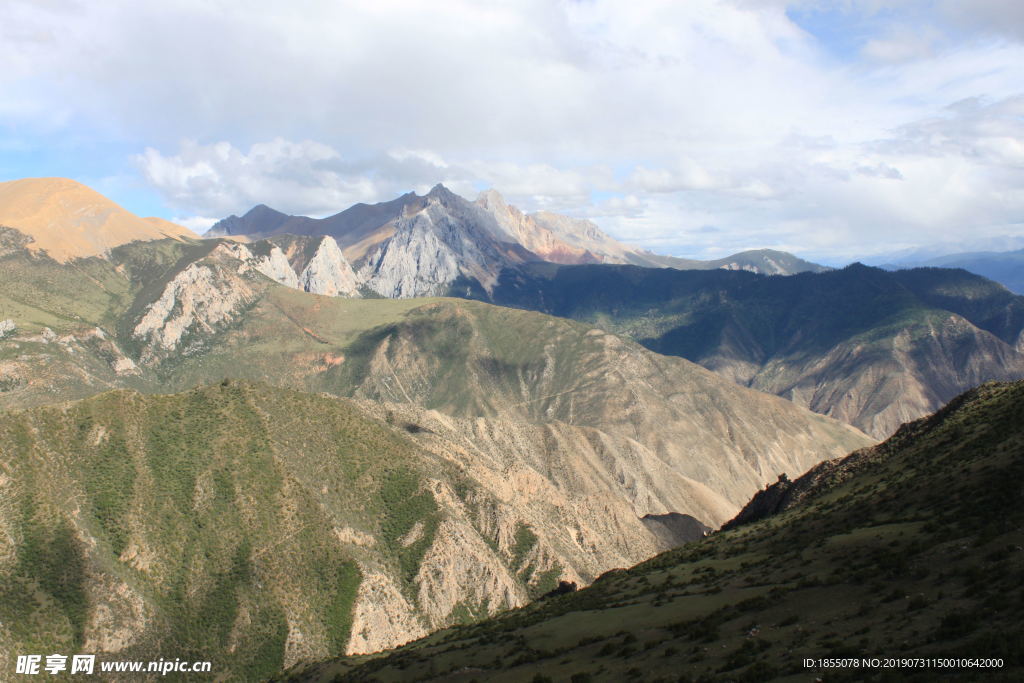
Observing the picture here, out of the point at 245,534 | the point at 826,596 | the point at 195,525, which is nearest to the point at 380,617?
the point at 245,534

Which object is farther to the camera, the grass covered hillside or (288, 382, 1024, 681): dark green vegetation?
the grass covered hillside

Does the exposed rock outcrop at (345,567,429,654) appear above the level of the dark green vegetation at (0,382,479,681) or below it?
below

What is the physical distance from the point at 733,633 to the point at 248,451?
101203 millimetres

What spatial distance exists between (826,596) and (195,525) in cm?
9609

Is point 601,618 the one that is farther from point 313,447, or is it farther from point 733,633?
point 313,447

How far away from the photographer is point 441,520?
12550cm

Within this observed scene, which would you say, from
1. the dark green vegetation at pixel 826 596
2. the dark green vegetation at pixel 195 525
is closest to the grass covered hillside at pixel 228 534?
the dark green vegetation at pixel 195 525

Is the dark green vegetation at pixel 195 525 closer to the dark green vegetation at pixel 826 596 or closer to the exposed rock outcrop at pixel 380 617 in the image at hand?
the exposed rock outcrop at pixel 380 617

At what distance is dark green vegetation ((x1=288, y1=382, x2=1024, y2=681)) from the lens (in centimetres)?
2947

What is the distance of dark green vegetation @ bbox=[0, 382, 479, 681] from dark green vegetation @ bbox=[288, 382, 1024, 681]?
33361 mm

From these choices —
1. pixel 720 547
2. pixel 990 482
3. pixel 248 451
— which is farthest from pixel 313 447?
pixel 990 482

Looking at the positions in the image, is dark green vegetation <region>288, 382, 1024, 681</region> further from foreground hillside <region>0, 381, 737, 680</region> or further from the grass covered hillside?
foreground hillside <region>0, 381, 737, 680</region>

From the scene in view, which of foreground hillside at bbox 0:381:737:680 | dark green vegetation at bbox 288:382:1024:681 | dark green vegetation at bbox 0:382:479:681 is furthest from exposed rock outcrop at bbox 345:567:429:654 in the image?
dark green vegetation at bbox 288:382:1024:681

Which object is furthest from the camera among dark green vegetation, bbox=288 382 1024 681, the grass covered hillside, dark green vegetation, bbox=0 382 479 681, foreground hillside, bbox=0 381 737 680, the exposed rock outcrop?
the exposed rock outcrop
